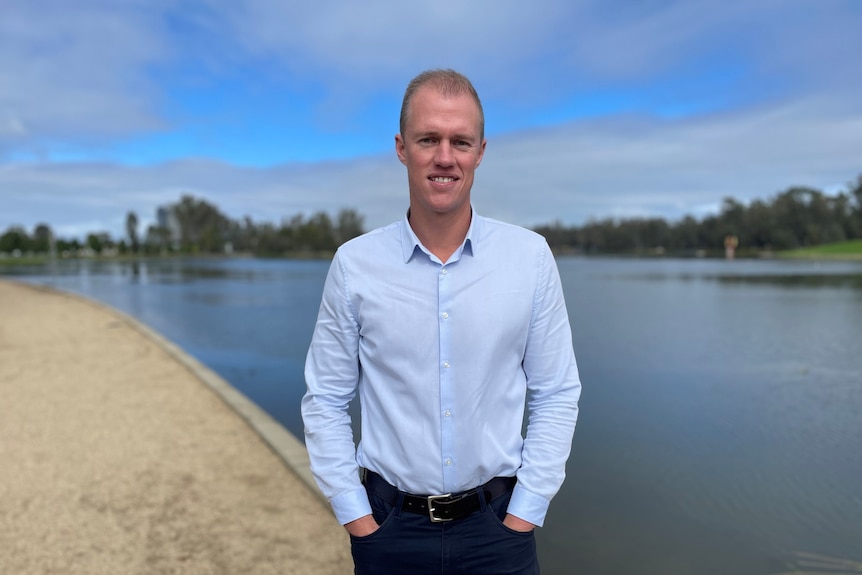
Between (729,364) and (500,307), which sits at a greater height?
(500,307)

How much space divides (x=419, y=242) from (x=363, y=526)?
83 centimetres

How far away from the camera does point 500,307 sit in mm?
1775

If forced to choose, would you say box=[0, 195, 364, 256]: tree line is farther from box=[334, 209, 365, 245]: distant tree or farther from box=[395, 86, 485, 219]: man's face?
box=[395, 86, 485, 219]: man's face

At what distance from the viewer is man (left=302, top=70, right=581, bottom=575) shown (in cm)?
175

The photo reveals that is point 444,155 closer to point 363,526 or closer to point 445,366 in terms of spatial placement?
point 445,366

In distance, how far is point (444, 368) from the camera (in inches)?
69.1

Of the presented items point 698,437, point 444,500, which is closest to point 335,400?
point 444,500

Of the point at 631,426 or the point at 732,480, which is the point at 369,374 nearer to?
the point at 732,480

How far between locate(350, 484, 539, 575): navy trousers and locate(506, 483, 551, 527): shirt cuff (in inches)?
2.0

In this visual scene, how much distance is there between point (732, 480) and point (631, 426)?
1.58m

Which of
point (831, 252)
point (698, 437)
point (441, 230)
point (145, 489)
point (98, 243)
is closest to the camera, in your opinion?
point (441, 230)

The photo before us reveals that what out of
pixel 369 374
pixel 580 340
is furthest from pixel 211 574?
pixel 580 340

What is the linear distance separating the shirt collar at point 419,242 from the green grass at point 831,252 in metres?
95.8

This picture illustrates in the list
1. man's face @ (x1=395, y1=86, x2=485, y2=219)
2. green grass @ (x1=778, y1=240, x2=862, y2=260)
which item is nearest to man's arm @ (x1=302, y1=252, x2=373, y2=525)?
man's face @ (x1=395, y1=86, x2=485, y2=219)
